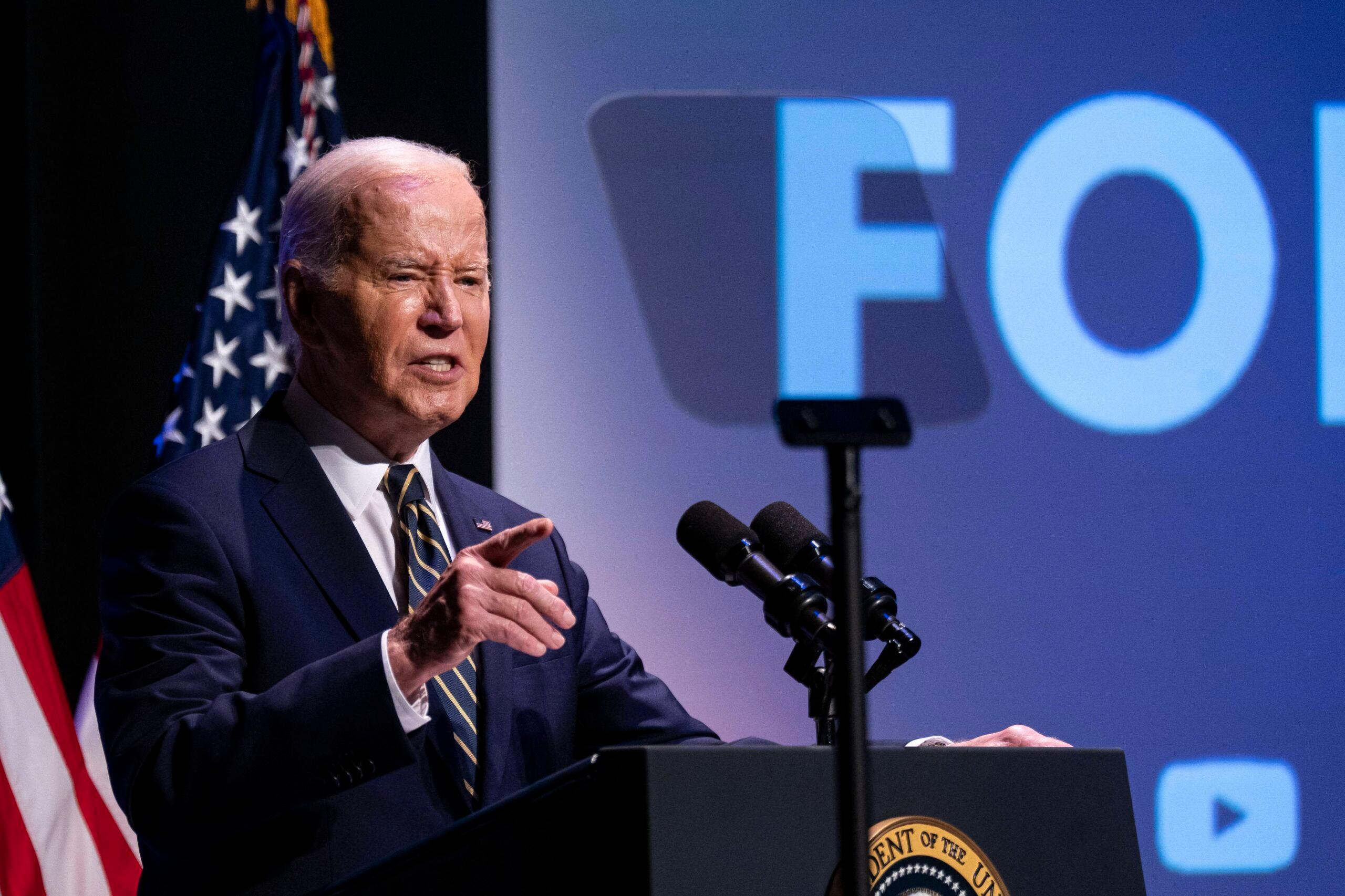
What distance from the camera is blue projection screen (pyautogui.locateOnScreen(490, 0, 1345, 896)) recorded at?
11.1ft

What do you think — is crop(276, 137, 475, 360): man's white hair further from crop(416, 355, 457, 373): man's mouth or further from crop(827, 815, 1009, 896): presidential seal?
crop(827, 815, 1009, 896): presidential seal

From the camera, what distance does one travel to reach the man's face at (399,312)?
74.1 inches

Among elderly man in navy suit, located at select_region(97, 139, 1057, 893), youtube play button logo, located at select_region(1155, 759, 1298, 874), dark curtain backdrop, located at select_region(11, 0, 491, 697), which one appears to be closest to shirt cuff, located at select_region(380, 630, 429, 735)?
elderly man in navy suit, located at select_region(97, 139, 1057, 893)

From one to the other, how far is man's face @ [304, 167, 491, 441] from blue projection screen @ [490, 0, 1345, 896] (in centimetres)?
143

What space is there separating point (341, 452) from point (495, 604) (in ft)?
2.27

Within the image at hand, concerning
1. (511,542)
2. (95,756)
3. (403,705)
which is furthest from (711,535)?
(95,756)

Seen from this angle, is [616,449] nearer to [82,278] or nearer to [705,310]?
[705,310]

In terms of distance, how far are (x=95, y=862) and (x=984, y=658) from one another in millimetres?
2135

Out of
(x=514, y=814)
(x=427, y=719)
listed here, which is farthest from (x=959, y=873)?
(x=427, y=719)

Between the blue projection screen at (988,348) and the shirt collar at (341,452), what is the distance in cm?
142

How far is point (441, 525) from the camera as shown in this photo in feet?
6.48

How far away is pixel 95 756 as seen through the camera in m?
2.79

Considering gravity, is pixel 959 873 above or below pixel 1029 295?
below

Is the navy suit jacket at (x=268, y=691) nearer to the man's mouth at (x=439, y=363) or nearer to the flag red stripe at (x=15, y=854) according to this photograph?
the man's mouth at (x=439, y=363)
